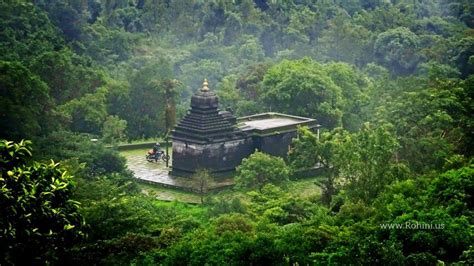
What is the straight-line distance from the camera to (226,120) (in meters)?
47.6

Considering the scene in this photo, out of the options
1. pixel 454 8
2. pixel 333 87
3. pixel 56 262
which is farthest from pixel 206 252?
pixel 454 8

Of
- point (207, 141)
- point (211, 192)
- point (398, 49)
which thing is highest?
point (398, 49)

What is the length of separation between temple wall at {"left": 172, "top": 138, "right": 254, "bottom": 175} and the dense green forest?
321cm

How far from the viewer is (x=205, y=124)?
153 ft

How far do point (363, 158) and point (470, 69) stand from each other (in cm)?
2324

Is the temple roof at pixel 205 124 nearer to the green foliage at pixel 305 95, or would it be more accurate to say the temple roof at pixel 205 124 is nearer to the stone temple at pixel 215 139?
the stone temple at pixel 215 139

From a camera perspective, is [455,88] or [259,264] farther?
[455,88]

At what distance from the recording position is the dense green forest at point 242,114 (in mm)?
24219

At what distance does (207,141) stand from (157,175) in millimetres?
3031

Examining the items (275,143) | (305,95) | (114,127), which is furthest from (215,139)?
(305,95)

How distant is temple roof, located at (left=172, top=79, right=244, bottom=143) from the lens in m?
46.4

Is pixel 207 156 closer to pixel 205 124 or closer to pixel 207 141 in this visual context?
pixel 207 141

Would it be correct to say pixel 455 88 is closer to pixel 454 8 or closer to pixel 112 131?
pixel 112 131

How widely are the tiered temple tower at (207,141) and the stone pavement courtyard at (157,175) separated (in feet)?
2.05
